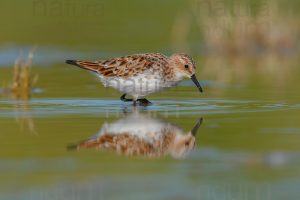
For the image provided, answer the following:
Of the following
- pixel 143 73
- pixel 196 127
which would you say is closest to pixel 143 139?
pixel 196 127

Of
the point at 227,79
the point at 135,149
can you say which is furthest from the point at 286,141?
the point at 227,79

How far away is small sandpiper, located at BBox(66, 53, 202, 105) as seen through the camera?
42.3 ft

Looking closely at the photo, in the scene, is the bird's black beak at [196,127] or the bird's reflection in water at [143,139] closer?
the bird's reflection in water at [143,139]

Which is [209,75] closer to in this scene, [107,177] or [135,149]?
[135,149]

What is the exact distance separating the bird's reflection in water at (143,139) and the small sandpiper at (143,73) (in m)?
1.72

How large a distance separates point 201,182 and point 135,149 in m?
1.68

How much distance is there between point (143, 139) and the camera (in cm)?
981

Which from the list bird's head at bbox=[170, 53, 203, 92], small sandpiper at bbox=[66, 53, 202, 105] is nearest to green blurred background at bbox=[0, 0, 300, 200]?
small sandpiper at bbox=[66, 53, 202, 105]

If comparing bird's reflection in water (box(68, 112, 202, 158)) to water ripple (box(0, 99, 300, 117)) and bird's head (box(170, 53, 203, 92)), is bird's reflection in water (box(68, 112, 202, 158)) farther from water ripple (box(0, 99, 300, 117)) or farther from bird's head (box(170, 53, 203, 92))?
bird's head (box(170, 53, 203, 92))

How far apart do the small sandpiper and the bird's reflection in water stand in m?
1.72

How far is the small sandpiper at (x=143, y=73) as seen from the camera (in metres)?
12.9

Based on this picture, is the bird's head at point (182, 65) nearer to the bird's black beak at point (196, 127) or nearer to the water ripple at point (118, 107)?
the water ripple at point (118, 107)

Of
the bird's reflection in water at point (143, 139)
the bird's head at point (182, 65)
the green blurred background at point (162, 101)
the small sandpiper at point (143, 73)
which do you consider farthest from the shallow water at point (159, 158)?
the bird's head at point (182, 65)

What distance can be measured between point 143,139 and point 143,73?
3.20 metres
